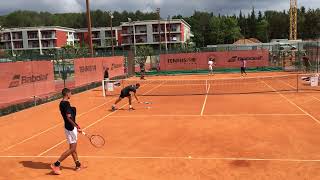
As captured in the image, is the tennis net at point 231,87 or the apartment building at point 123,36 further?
the apartment building at point 123,36

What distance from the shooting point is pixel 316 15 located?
114562 mm

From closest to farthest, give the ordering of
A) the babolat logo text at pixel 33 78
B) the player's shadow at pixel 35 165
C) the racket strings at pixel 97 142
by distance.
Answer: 1. the player's shadow at pixel 35 165
2. the racket strings at pixel 97 142
3. the babolat logo text at pixel 33 78

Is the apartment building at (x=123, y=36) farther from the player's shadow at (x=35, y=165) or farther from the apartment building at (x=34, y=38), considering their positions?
the player's shadow at (x=35, y=165)

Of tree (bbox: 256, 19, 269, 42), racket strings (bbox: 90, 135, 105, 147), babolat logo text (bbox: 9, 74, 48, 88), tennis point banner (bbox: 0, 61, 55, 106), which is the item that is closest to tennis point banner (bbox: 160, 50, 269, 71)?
tennis point banner (bbox: 0, 61, 55, 106)

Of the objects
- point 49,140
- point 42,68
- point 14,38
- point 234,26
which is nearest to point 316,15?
point 234,26

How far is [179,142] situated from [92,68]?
69.9 ft

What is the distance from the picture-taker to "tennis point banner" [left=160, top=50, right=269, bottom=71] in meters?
49.7

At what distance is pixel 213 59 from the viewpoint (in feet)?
165

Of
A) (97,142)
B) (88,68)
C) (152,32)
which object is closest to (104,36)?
(152,32)

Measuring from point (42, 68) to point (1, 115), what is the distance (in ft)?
16.5

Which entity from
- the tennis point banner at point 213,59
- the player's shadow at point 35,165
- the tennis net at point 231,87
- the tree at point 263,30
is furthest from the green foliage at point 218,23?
the player's shadow at point 35,165

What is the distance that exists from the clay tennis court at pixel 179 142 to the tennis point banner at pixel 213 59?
28.9 meters

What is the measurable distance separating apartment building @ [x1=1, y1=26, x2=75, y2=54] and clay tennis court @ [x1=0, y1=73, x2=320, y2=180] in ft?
322

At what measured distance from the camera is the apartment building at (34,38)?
114562mm
